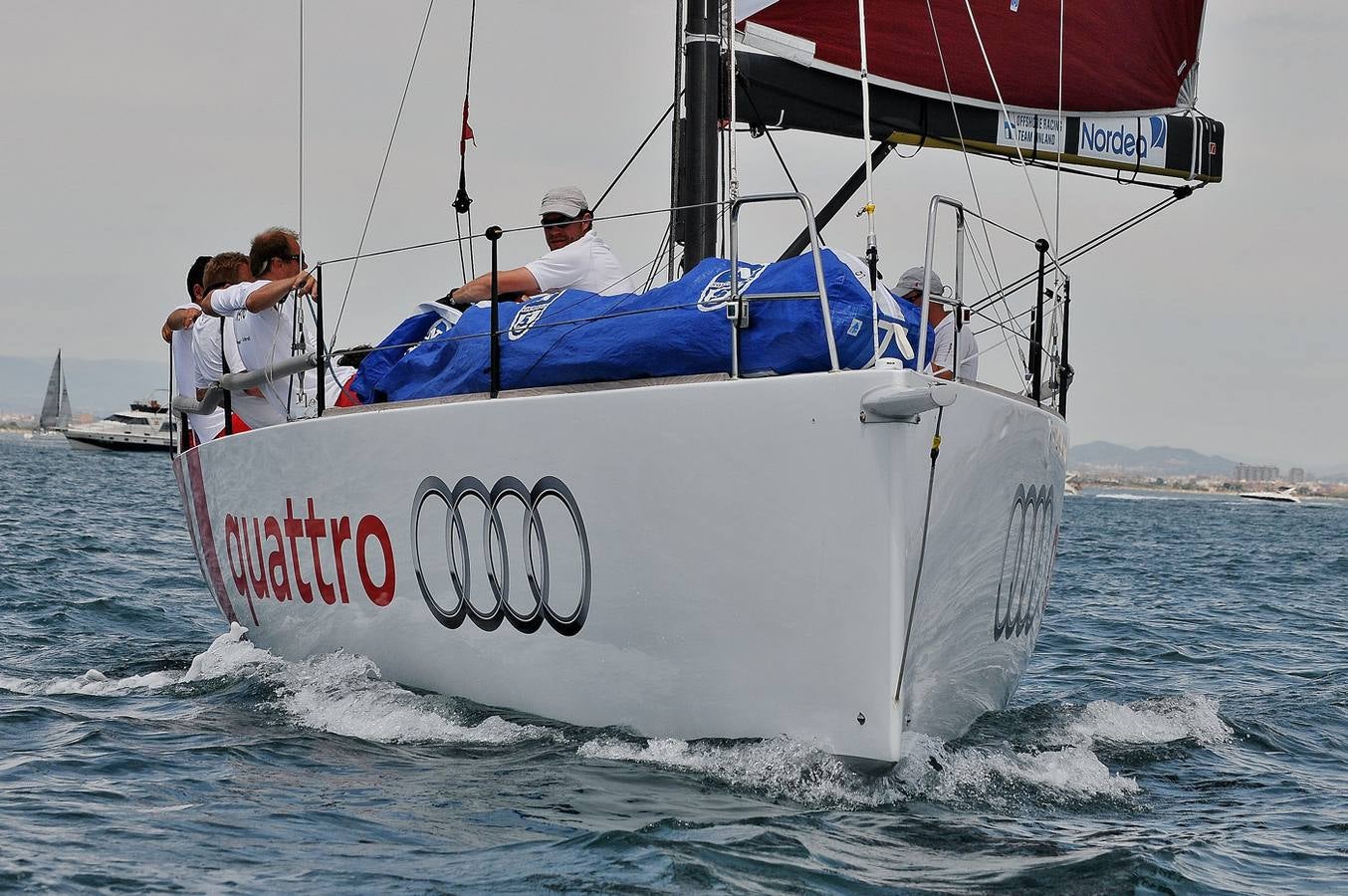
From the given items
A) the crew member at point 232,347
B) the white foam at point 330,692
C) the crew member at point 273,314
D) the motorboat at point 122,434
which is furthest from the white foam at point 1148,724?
the motorboat at point 122,434

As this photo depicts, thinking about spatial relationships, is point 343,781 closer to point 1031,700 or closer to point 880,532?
point 880,532

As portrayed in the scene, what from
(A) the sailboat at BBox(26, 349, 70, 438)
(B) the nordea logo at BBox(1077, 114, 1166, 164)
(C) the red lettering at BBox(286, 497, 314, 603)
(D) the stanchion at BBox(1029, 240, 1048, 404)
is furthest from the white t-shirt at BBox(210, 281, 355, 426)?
(A) the sailboat at BBox(26, 349, 70, 438)

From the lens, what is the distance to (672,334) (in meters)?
3.97

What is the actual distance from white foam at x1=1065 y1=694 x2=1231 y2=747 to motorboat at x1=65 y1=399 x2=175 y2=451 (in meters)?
58.1

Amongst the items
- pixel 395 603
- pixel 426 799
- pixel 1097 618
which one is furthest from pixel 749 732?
pixel 1097 618

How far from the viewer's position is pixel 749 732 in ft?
12.7

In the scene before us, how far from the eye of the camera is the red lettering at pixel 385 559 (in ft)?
15.6

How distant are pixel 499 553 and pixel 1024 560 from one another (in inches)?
67.5

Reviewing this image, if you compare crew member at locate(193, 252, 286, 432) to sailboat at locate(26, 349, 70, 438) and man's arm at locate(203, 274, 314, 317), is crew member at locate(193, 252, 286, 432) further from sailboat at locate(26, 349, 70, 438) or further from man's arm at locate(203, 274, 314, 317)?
sailboat at locate(26, 349, 70, 438)

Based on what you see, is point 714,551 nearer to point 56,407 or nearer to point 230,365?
point 230,365

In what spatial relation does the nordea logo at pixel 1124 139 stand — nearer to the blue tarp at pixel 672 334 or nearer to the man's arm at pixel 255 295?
the blue tarp at pixel 672 334

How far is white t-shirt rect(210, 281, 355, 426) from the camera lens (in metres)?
5.86

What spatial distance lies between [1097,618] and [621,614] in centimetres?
706

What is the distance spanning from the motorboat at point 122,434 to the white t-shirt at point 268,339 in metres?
56.3
